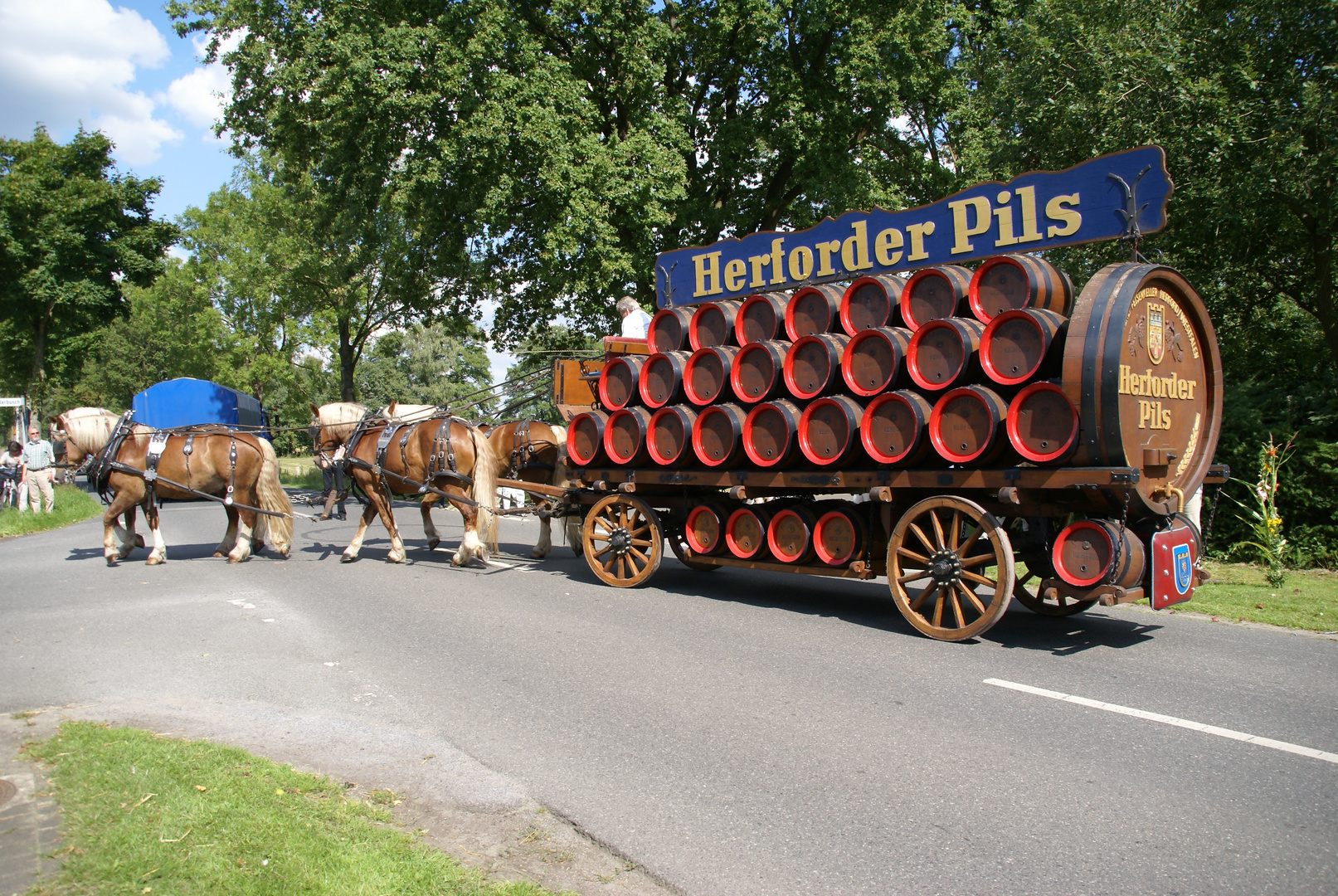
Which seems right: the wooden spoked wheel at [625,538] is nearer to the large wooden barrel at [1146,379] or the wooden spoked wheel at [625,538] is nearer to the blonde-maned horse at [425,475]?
the blonde-maned horse at [425,475]

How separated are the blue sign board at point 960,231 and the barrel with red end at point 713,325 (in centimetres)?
49

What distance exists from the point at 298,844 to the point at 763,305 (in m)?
6.42

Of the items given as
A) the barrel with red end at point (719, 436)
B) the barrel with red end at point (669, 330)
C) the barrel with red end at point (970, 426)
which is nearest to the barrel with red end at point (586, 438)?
the barrel with red end at point (669, 330)

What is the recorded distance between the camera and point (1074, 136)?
13.3 meters

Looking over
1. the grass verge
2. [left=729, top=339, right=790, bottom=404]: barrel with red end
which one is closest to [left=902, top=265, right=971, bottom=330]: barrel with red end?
[left=729, top=339, right=790, bottom=404]: barrel with red end

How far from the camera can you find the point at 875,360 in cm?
747

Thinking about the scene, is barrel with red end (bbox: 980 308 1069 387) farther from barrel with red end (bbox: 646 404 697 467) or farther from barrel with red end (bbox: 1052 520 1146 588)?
barrel with red end (bbox: 646 404 697 467)

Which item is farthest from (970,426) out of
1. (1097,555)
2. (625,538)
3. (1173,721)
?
(625,538)

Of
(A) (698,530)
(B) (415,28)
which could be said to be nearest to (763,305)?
(A) (698,530)

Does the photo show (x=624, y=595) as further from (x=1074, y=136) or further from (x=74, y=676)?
(x=1074, y=136)

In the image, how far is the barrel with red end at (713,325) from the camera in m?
8.92

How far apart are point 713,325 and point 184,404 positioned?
25.4 meters

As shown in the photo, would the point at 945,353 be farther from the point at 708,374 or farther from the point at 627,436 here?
the point at 627,436

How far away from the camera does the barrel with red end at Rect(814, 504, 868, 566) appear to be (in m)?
7.79
